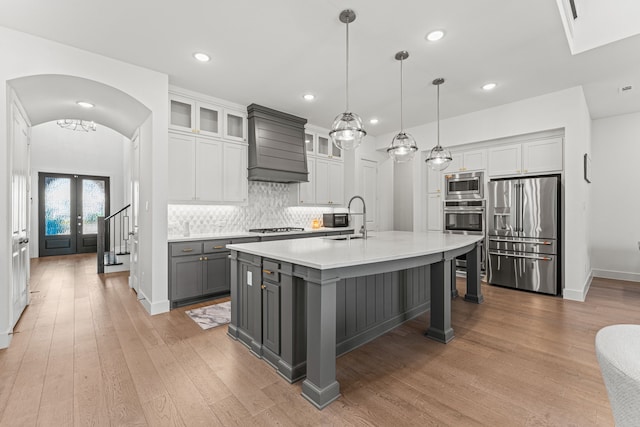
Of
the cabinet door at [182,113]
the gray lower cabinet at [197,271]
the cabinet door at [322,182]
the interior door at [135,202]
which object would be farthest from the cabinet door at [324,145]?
the interior door at [135,202]

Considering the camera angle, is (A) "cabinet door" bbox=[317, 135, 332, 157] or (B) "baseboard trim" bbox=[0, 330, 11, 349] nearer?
(B) "baseboard trim" bbox=[0, 330, 11, 349]

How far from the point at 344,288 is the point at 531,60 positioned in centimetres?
338

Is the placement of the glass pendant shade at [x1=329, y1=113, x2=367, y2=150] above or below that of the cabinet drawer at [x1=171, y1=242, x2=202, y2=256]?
above

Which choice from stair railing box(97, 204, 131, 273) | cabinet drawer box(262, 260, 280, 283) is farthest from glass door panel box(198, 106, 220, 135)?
stair railing box(97, 204, 131, 273)

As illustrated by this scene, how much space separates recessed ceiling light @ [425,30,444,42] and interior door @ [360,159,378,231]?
142 inches

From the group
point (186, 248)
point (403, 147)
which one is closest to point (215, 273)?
point (186, 248)

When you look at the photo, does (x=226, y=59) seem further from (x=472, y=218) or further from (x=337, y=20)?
(x=472, y=218)

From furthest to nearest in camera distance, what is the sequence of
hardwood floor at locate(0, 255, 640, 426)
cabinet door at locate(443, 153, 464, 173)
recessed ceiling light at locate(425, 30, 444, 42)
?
1. cabinet door at locate(443, 153, 464, 173)
2. recessed ceiling light at locate(425, 30, 444, 42)
3. hardwood floor at locate(0, 255, 640, 426)

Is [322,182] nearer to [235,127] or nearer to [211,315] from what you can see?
[235,127]

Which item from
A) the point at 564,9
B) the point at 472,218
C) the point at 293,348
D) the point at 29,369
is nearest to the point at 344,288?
the point at 293,348

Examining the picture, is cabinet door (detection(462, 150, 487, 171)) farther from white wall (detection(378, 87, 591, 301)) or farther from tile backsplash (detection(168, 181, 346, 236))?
tile backsplash (detection(168, 181, 346, 236))

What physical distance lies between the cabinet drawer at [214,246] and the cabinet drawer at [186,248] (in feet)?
0.27

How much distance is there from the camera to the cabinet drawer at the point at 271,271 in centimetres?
226

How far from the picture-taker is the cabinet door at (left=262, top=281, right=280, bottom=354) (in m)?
2.29
